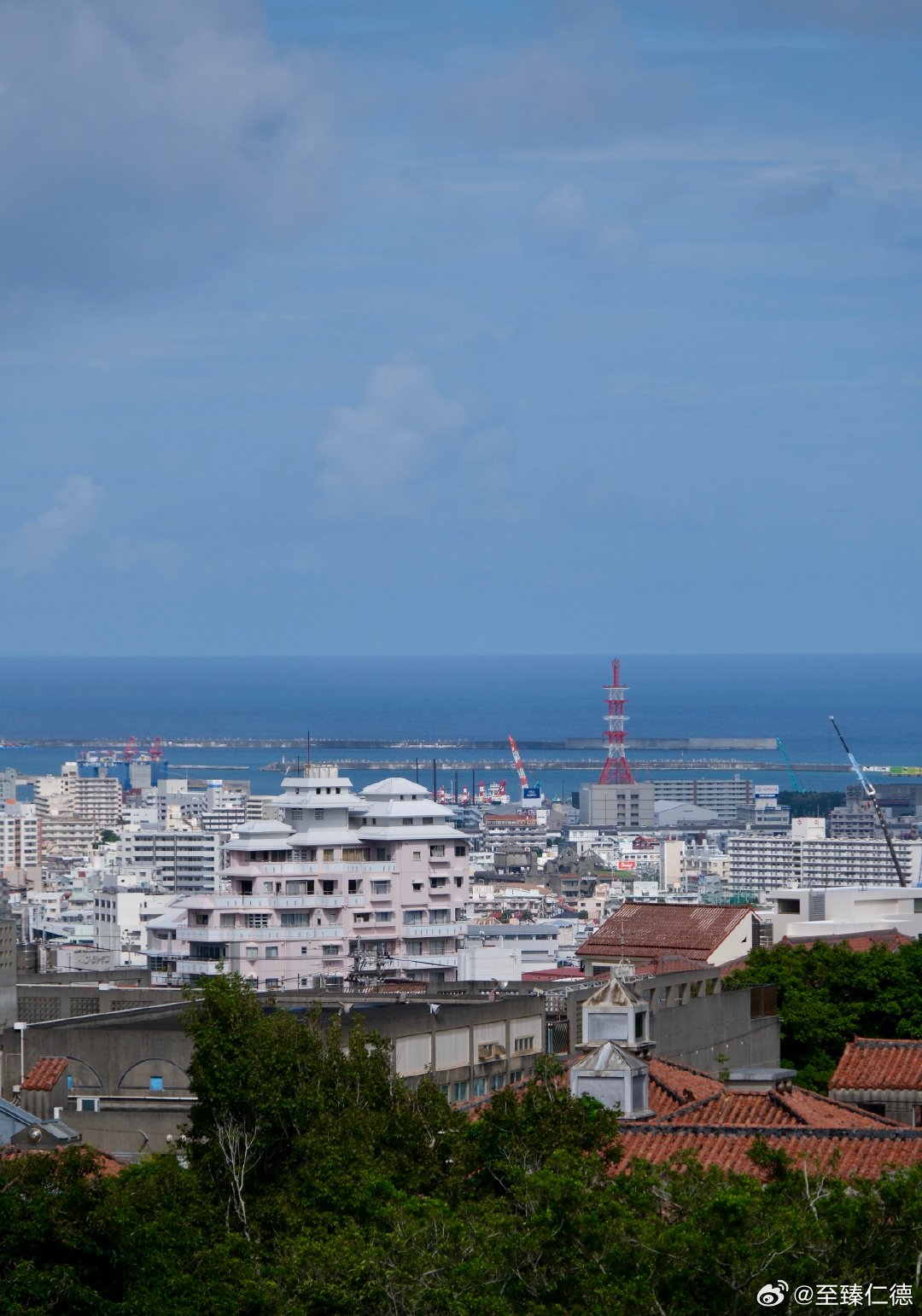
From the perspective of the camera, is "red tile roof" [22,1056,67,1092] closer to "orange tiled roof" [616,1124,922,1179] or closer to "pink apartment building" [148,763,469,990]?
"orange tiled roof" [616,1124,922,1179]

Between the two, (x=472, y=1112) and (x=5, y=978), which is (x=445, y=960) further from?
(x=472, y=1112)

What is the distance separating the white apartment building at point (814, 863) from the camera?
181125mm

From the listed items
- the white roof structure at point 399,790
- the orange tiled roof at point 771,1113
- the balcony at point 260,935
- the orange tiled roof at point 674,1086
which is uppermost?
the white roof structure at point 399,790

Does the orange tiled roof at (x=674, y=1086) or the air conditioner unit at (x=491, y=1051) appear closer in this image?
the orange tiled roof at (x=674, y=1086)

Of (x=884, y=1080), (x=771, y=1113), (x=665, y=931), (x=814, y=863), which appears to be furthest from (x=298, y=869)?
Result: (x=814, y=863)

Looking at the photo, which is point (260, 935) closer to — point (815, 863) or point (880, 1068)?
point (880, 1068)

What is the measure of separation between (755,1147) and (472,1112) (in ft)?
17.7

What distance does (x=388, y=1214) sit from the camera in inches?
664

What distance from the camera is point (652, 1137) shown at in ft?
67.9

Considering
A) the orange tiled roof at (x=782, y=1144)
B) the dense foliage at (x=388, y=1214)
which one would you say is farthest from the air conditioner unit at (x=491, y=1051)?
the dense foliage at (x=388, y=1214)

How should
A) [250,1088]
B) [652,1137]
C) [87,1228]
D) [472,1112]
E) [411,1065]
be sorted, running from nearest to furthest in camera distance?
[87,1228] → [250,1088] → [652,1137] → [472,1112] → [411,1065]

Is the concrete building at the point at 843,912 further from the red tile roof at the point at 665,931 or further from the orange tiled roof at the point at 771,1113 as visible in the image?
the orange tiled roof at the point at 771,1113

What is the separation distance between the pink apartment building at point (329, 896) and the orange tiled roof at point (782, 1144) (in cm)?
4402

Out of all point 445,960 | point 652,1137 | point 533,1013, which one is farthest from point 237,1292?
point 445,960
